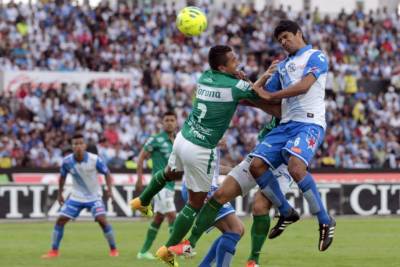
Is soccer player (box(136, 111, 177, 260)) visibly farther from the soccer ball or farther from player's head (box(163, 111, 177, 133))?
the soccer ball

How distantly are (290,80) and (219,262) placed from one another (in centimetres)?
226

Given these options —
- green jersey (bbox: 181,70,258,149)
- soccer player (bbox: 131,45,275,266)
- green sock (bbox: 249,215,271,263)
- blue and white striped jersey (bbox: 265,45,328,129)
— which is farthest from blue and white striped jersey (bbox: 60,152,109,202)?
blue and white striped jersey (bbox: 265,45,328,129)

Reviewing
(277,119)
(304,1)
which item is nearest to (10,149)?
(277,119)

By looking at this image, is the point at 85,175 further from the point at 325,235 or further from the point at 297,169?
the point at 325,235

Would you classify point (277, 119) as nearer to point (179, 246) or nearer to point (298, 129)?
point (298, 129)

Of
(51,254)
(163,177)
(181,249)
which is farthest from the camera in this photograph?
(51,254)

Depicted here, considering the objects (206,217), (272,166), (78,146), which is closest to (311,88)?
(272,166)

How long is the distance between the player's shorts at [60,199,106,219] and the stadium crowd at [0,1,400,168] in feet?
36.4

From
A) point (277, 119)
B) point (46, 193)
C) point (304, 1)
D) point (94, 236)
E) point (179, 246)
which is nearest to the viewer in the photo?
point (179, 246)

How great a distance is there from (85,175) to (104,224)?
40.5 inches

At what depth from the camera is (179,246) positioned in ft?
39.9

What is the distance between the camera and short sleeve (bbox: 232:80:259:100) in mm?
12195

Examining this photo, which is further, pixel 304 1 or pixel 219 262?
pixel 304 1

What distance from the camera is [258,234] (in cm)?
1316
